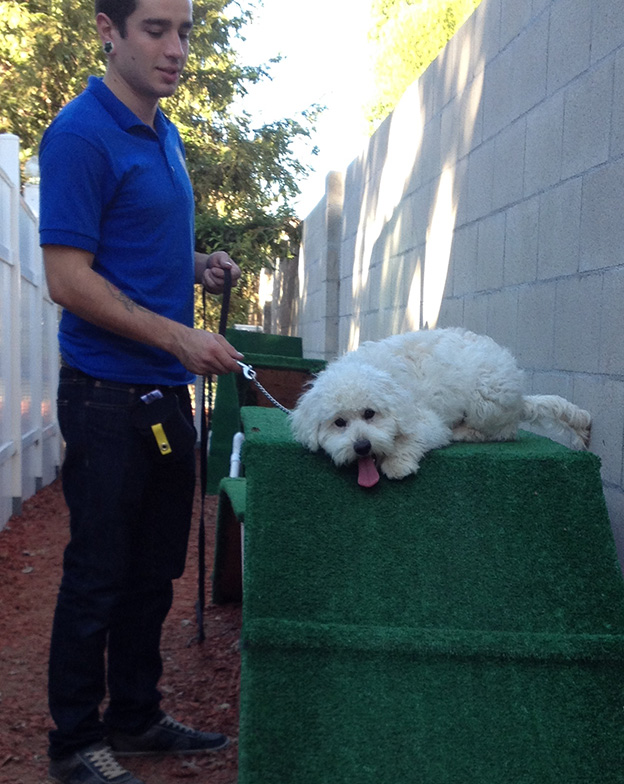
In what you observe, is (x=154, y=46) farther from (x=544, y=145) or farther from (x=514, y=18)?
(x=514, y=18)

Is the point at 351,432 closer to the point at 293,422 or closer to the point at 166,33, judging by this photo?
the point at 293,422

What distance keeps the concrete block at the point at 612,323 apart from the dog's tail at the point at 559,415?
179 mm

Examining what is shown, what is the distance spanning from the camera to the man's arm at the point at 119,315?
99.5 inches

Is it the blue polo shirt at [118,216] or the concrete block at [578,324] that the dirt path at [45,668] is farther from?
the concrete block at [578,324]

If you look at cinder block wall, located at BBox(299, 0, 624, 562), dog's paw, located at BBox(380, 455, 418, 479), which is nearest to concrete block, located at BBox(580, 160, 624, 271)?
cinder block wall, located at BBox(299, 0, 624, 562)

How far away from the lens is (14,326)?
664 centimetres

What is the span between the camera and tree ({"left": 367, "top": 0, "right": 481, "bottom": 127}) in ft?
65.3

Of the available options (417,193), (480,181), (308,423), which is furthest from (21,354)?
(308,423)

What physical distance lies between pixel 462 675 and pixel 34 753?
163cm

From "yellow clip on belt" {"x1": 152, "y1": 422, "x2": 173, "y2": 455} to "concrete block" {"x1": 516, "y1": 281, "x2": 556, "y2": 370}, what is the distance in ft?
5.57

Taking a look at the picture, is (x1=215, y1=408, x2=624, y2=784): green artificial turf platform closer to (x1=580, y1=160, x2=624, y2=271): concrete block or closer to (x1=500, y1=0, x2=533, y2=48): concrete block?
(x1=580, y1=160, x2=624, y2=271): concrete block

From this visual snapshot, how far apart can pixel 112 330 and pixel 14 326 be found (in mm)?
4377

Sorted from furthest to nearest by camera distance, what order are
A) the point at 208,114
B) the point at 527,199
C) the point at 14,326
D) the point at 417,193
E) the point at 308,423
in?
the point at 208,114 < the point at 14,326 < the point at 417,193 < the point at 527,199 < the point at 308,423

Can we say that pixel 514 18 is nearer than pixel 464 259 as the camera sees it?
Yes
